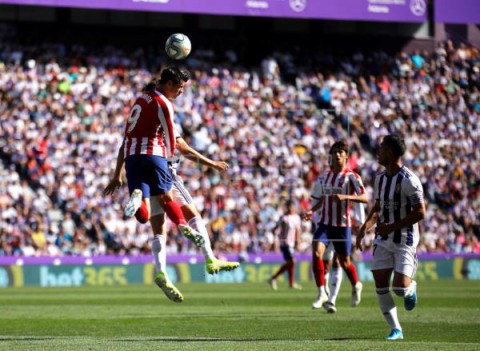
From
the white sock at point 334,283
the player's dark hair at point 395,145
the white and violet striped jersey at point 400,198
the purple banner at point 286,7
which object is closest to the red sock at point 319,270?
the white sock at point 334,283

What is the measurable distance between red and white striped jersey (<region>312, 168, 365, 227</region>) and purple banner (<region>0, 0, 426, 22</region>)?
21192 millimetres

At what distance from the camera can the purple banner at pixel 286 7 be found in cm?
3941

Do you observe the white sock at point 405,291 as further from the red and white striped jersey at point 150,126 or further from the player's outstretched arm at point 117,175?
the player's outstretched arm at point 117,175

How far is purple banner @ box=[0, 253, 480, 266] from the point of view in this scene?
3216 cm

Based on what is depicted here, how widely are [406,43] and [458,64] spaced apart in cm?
295

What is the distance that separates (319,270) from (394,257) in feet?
20.4

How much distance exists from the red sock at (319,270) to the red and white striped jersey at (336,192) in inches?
27.3

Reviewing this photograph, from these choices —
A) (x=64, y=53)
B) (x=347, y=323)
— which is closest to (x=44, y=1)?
(x=64, y=53)

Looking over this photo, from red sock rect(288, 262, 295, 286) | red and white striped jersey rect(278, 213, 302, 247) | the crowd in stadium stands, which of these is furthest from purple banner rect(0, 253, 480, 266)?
red sock rect(288, 262, 295, 286)

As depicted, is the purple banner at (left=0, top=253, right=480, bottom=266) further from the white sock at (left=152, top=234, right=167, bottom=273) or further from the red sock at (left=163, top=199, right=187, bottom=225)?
the red sock at (left=163, top=199, right=187, bottom=225)

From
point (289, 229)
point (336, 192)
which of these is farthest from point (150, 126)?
point (289, 229)

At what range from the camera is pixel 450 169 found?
132 feet

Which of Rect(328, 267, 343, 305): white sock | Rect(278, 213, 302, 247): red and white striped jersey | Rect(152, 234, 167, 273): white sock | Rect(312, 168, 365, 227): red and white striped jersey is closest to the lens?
Rect(152, 234, 167, 273): white sock

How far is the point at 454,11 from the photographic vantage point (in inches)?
1791
